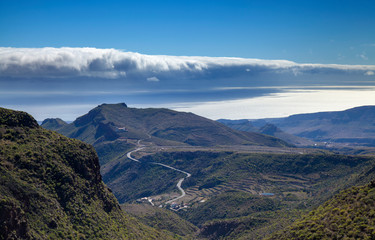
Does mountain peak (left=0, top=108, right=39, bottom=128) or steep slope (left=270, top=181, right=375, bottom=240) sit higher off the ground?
mountain peak (left=0, top=108, right=39, bottom=128)

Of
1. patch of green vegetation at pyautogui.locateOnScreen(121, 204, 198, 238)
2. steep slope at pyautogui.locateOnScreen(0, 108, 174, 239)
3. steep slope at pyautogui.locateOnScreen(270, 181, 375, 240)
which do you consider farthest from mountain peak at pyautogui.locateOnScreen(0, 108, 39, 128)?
steep slope at pyautogui.locateOnScreen(270, 181, 375, 240)

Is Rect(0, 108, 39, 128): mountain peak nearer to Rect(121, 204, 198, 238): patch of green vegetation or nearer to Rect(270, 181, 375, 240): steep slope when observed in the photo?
Rect(121, 204, 198, 238): patch of green vegetation

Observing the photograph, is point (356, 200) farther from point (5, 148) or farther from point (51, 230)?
point (5, 148)

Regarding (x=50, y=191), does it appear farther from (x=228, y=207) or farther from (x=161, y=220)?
(x=228, y=207)

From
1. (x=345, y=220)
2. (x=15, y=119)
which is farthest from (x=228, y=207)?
(x=345, y=220)

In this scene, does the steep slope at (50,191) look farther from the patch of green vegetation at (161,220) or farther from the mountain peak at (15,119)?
the patch of green vegetation at (161,220)

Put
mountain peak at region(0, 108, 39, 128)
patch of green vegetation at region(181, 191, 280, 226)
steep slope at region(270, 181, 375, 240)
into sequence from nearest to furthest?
steep slope at region(270, 181, 375, 240), mountain peak at region(0, 108, 39, 128), patch of green vegetation at region(181, 191, 280, 226)
